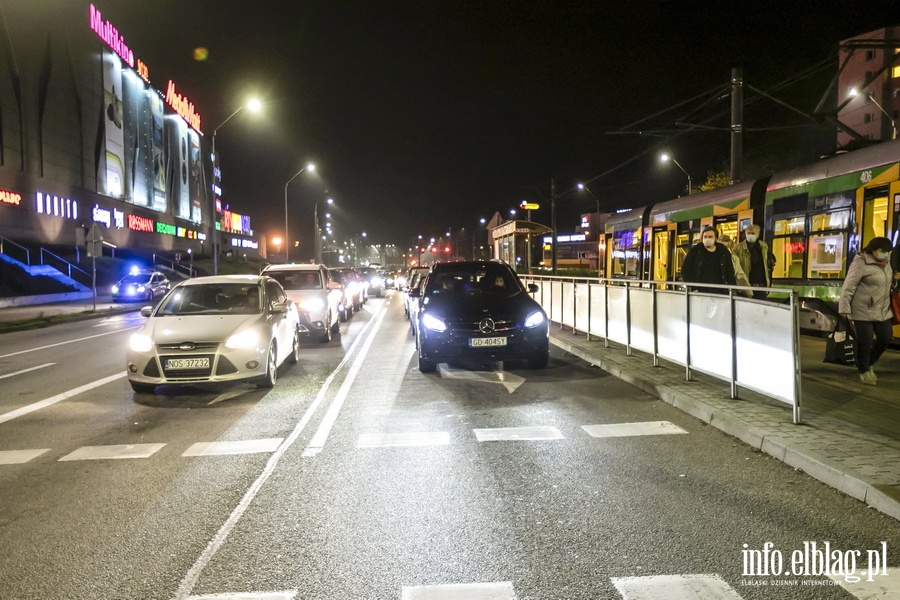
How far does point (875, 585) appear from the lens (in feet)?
11.4

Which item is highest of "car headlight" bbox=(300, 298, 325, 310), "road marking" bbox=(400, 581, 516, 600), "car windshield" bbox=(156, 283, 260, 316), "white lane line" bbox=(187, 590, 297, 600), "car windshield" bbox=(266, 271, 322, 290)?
"car windshield" bbox=(266, 271, 322, 290)

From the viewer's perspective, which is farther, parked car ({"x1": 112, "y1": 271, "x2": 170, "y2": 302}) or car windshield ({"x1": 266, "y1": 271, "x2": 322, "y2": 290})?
parked car ({"x1": 112, "y1": 271, "x2": 170, "y2": 302})

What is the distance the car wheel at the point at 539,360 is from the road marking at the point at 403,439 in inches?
158

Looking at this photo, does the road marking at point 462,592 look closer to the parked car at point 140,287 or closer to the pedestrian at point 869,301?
the pedestrian at point 869,301

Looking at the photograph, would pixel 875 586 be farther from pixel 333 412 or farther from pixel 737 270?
pixel 737 270

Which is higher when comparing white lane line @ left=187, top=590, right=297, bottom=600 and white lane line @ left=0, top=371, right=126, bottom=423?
white lane line @ left=0, top=371, right=126, bottom=423

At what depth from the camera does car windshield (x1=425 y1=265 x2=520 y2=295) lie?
1178 centimetres

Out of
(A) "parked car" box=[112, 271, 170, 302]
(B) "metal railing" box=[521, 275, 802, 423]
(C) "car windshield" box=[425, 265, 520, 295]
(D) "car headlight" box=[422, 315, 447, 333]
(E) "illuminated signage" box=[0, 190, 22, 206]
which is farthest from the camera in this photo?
(A) "parked car" box=[112, 271, 170, 302]

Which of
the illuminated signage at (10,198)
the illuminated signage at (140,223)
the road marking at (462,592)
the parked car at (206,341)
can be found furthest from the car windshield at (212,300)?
the illuminated signage at (140,223)

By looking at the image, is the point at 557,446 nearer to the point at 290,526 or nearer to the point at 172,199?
the point at 290,526

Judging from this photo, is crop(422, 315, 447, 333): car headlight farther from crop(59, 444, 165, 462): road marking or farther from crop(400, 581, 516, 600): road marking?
crop(400, 581, 516, 600): road marking

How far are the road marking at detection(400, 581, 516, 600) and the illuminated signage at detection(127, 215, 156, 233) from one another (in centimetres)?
5493

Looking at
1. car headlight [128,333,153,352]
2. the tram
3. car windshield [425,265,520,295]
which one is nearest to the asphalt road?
car headlight [128,333,153,352]

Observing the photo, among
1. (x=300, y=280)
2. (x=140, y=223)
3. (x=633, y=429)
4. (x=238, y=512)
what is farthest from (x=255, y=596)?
(x=140, y=223)
